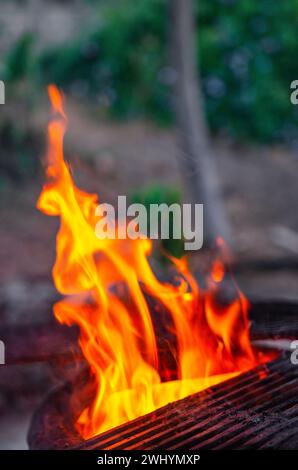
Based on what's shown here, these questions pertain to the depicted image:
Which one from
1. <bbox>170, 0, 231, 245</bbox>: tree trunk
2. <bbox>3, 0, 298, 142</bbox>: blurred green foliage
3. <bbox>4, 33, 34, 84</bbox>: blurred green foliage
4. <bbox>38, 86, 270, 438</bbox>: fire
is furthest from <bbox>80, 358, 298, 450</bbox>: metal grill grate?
<bbox>3, 0, 298, 142</bbox>: blurred green foliage

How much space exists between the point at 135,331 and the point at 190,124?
4.39 m

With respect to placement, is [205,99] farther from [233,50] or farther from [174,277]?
[174,277]

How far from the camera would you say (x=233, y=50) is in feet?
35.3

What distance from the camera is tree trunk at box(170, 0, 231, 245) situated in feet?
21.5

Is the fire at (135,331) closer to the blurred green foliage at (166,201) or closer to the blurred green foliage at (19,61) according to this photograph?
the blurred green foliage at (166,201)

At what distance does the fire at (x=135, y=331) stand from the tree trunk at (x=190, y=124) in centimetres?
368

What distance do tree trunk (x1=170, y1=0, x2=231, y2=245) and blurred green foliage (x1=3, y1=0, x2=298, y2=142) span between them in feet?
13.3

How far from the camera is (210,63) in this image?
10.7 metres

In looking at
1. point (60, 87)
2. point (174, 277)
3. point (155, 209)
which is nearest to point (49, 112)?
point (60, 87)

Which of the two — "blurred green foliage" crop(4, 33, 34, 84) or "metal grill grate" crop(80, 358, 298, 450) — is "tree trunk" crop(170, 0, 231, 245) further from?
"metal grill grate" crop(80, 358, 298, 450)

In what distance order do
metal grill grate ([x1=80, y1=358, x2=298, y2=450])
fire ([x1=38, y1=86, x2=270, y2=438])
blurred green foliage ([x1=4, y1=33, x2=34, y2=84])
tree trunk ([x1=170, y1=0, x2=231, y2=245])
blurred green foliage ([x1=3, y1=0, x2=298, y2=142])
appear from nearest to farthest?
1. metal grill grate ([x1=80, y1=358, x2=298, y2=450])
2. fire ([x1=38, y1=86, x2=270, y2=438])
3. tree trunk ([x1=170, y1=0, x2=231, y2=245])
4. blurred green foliage ([x1=4, y1=33, x2=34, y2=84])
5. blurred green foliage ([x1=3, y1=0, x2=298, y2=142])

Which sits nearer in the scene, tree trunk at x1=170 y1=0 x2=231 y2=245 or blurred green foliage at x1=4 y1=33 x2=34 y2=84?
tree trunk at x1=170 y1=0 x2=231 y2=245

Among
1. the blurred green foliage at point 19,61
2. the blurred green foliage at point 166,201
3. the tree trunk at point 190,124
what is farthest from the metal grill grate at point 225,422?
the blurred green foliage at point 19,61
